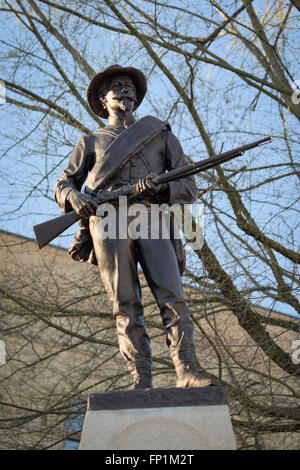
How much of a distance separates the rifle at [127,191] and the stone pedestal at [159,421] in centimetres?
121

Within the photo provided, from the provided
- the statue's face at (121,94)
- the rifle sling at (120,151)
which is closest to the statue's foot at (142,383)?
the rifle sling at (120,151)

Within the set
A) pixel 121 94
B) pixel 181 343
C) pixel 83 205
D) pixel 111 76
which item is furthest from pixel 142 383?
pixel 111 76

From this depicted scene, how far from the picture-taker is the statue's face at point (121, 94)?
4871 millimetres

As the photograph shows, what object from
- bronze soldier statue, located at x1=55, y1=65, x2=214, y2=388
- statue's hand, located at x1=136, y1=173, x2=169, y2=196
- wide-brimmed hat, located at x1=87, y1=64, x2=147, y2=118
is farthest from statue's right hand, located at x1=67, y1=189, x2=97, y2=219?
wide-brimmed hat, located at x1=87, y1=64, x2=147, y2=118

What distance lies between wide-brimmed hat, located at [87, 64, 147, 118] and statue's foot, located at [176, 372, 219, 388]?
2040 millimetres

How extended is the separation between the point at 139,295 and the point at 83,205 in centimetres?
68

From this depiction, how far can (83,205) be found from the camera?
14.5ft

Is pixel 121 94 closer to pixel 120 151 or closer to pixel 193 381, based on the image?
pixel 120 151

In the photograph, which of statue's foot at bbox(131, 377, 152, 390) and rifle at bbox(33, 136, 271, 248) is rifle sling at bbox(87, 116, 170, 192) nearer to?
rifle at bbox(33, 136, 271, 248)

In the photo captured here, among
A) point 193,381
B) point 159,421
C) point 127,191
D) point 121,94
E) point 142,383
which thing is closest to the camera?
point 159,421

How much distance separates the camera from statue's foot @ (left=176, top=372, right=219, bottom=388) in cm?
Answer: 386

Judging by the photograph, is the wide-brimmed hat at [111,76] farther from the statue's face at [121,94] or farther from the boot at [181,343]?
the boot at [181,343]
